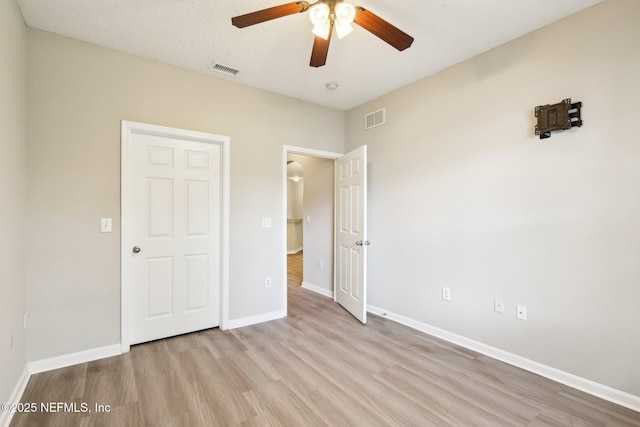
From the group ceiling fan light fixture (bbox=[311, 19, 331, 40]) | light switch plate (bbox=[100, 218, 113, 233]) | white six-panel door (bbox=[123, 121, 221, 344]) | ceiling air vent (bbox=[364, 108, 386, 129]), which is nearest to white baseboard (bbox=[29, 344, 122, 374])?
white six-panel door (bbox=[123, 121, 221, 344])

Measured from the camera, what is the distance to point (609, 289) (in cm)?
198

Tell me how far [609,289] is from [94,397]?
3581mm

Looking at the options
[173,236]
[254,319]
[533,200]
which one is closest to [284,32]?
[173,236]

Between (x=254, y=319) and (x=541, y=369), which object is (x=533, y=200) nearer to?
(x=541, y=369)

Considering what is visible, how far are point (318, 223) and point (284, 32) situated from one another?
282 cm

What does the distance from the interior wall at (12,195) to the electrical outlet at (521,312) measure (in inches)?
139

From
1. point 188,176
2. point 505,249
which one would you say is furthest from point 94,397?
point 505,249

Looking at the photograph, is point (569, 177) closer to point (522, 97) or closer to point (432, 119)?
point (522, 97)

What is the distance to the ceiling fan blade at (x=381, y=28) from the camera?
1663 mm

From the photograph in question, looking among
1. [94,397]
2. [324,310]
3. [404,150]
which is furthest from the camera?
[324,310]

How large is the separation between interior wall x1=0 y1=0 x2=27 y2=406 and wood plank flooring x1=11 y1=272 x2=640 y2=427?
36 centimetres

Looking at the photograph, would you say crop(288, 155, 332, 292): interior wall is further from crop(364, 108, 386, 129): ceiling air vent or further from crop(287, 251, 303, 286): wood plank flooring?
crop(364, 108, 386, 129): ceiling air vent

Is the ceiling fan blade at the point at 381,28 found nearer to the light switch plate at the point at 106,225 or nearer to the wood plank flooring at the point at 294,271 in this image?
the light switch plate at the point at 106,225

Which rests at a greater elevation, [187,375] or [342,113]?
[342,113]
